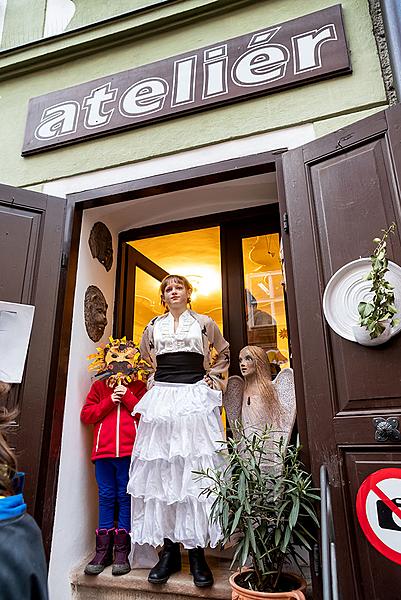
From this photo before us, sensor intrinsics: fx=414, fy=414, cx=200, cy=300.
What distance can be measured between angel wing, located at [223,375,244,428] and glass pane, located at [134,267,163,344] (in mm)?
1165

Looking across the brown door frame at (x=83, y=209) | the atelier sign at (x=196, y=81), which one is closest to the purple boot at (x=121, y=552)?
the brown door frame at (x=83, y=209)

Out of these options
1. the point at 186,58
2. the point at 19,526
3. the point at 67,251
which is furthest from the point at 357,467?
the point at 186,58

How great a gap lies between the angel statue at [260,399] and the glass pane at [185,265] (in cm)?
134

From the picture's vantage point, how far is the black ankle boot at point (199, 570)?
2.13 metres

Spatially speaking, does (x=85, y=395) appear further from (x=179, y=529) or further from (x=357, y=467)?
(x=357, y=467)

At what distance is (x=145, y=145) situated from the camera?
9.55ft

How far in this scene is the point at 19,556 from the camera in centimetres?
77

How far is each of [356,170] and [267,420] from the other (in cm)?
149

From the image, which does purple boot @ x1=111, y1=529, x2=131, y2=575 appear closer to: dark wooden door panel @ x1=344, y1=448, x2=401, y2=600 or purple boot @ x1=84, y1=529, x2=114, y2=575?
purple boot @ x1=84, y1=529, x2=114, y2=575

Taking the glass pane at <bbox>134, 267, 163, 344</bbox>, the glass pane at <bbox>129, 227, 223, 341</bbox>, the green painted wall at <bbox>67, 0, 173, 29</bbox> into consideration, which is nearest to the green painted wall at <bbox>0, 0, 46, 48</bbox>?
the green painted wall at <bbox>67, 0, 173, 29</bbox>

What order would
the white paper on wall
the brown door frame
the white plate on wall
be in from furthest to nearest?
the brown door frame → the white paper on wall → the white plate on wall

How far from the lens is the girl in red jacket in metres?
2.48

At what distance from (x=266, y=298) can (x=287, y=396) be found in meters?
0.96

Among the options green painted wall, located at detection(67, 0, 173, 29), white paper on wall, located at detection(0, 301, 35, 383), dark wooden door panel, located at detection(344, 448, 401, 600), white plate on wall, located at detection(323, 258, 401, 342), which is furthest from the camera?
green painted wall, located at detection(67, 0, 173, 29)
